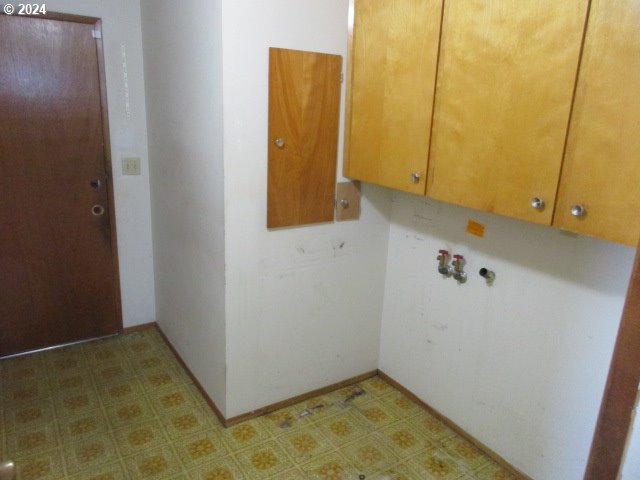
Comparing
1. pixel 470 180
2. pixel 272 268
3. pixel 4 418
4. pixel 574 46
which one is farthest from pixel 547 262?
pixel 4 418

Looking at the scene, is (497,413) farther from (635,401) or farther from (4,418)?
(4,418)

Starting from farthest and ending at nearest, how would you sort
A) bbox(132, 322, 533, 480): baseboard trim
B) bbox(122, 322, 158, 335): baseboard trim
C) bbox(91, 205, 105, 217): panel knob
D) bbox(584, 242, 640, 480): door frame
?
bbox(122, 322, 158, 335): baseboard trim → bbox(91, 205, 105, 217): panel knob → bbox(132, 322, 533, 480): baseboard trim → bbox(584, 242, 640, 480): door frame

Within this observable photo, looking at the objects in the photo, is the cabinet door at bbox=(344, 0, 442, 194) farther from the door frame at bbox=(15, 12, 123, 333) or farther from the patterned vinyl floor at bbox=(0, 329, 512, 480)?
the door frame at bbox=(15, 12, 123, 333)

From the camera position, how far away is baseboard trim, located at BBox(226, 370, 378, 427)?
2199 mm

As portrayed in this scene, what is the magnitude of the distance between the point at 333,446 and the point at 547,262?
1.21 metres

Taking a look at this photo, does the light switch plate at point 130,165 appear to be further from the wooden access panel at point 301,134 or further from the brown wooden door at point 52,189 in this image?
the wooden access panel at point 301,134

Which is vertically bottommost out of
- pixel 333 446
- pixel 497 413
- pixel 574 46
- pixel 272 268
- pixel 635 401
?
pixel 333 446

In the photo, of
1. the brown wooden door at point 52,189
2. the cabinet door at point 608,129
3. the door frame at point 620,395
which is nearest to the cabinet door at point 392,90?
the cabinet door at point 608,129

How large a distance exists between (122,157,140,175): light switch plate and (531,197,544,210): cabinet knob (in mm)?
2305

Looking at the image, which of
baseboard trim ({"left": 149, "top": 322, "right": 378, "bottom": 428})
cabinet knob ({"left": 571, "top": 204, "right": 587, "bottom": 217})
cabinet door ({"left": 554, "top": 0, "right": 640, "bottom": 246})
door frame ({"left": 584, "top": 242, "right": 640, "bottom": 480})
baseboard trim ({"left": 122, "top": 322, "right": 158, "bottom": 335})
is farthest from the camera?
baseboard trim ({"left": 122, "top": 322, "right": 158, "bottom": 335})

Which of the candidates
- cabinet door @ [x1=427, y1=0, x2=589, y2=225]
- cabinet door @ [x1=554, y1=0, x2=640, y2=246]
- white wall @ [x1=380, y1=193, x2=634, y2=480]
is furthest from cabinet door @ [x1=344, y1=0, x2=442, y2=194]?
cabinet door @ [x1=554, y1=0, x2=640, y2=246]

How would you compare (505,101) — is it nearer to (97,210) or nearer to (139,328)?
(97,210)

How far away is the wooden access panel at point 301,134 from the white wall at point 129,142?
126 centimetres

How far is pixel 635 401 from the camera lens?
0.64 meters
